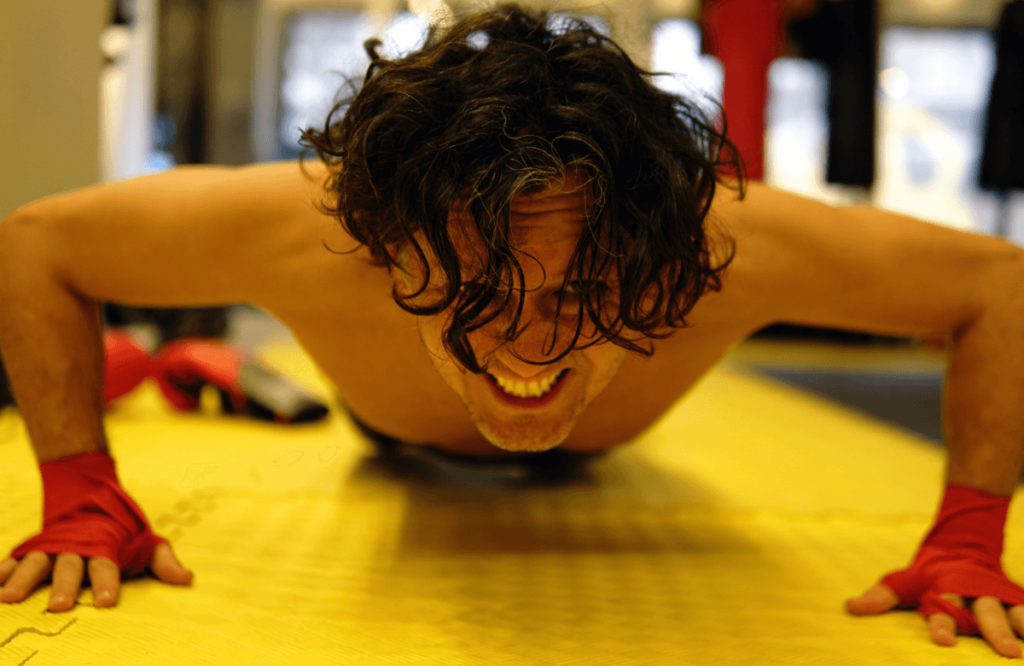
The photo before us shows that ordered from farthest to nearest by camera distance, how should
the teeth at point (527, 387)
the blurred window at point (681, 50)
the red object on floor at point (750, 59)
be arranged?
the blurred window at point (681, 50) < the red object on floor at point (750, 59) < the teeth at point (527, 387)

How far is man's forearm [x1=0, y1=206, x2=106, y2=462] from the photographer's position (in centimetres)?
81

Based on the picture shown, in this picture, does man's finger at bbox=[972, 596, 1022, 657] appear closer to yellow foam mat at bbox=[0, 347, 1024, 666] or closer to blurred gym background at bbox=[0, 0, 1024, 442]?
yellow foam mat at bbox=[0, 347, 1024, 666]

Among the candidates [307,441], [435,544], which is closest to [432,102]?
[435,544]

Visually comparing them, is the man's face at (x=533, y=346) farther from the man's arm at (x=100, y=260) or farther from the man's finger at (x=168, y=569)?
the man's finger at (x=168, y=569)

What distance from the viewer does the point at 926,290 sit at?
0.84 meters

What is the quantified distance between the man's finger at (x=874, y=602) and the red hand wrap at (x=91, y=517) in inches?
29.8

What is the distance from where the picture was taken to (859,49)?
337 centimetres

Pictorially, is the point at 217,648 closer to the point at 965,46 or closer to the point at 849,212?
the point at 849,212

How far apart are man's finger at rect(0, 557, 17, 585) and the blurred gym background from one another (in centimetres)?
52

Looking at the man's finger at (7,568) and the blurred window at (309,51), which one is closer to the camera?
the man's finger at (7,568)

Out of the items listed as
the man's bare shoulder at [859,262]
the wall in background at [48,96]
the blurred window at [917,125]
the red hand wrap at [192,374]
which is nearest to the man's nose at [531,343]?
the man's bare shoulder at [859,262]

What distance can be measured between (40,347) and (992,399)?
101 cm

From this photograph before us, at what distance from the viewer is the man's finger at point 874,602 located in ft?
2.67

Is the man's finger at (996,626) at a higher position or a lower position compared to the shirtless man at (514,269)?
lower
